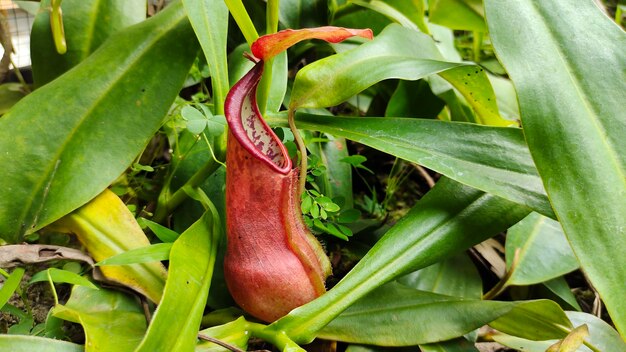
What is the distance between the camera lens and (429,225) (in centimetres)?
76

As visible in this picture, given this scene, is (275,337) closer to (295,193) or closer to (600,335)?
(295,193)

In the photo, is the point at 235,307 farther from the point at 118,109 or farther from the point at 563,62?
the point at 563,62

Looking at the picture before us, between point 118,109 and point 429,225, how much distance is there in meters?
0.50

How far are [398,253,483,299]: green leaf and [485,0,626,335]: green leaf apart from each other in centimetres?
33

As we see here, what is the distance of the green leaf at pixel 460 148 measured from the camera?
0.70 m

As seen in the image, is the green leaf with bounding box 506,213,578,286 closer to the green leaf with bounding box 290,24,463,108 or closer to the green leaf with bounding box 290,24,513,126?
the green leaf with bounding box 290,24,513,126

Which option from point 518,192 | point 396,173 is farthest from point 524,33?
point 396,173

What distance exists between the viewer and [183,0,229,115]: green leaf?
816 millimetres

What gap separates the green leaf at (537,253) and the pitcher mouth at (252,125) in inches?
17.4

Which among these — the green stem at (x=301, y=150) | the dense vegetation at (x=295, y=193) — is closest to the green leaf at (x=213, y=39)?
the dense vegetation at (x=295, y=193)

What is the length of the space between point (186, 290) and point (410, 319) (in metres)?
→ 0.31

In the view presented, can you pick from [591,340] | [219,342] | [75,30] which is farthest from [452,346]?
[75,30]

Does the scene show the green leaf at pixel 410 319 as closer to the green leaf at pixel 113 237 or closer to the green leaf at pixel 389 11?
the green leaf at pixel 113 237

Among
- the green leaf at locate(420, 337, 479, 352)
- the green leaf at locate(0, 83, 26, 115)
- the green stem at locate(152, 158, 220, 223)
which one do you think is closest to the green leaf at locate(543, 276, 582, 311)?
the green leaf at locate(420, 337, 479, 352)
